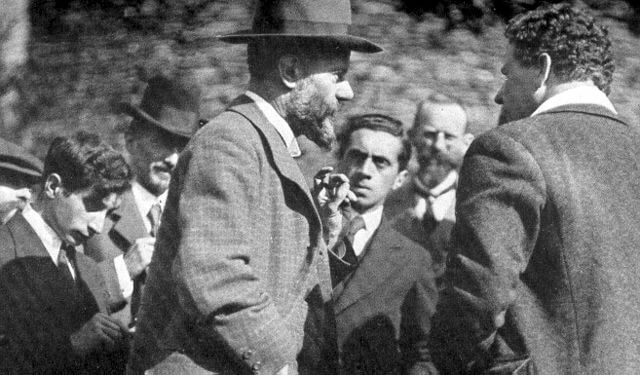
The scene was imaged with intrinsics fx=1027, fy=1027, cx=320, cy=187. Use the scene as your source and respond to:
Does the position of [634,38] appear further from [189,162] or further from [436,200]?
[189,162]

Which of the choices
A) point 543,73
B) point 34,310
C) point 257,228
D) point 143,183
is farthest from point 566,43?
point 143,183

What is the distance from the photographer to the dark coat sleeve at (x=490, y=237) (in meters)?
2.66

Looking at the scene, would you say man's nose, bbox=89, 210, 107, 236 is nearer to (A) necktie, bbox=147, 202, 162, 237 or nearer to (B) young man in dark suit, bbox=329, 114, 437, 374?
(A) necktie, bbox=147, 202, 162, 237

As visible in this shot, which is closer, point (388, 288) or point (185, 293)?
point (185, 293)

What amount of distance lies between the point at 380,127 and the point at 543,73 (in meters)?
1.41

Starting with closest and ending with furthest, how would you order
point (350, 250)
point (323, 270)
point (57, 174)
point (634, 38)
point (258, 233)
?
point (258, 233) → point (323, 270) → point (350, 250) → point (57, 174) → point (634, 38)

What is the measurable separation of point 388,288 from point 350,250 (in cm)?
26

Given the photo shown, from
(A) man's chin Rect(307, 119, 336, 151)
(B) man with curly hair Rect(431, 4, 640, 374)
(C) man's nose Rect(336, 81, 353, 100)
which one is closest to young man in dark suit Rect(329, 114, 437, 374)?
(A) man's chin Rect(307, 119, 336, 151)

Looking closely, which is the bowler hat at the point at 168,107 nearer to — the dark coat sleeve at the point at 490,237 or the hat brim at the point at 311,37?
the hat brim at the point at 311,37

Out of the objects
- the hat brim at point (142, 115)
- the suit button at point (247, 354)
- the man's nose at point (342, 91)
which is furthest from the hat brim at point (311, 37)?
the hat brim at point (142, 115)

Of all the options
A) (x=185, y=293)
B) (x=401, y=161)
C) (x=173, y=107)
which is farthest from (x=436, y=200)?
(x=185, y=293)

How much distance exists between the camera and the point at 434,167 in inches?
174

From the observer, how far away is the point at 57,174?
12.9ft

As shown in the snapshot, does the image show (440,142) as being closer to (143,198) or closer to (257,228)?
(143,198)
